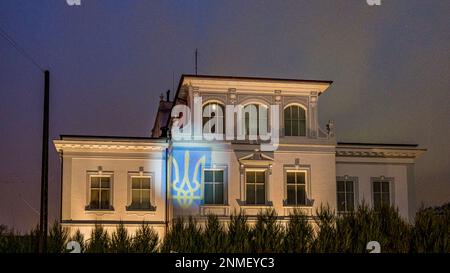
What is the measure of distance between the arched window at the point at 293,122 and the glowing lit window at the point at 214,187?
3.47m

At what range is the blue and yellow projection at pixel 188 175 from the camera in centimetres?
3309

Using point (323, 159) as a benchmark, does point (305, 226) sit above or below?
below

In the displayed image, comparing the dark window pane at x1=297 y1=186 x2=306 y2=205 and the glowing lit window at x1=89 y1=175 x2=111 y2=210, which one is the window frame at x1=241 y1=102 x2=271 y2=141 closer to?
the dark window pane at x1=297 y1=186 x2=306 y2=205

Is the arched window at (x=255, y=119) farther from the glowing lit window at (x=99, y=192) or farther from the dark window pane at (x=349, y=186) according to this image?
the glowing lit window at (x=99, y=192)

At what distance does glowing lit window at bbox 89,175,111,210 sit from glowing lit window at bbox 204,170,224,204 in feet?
14.5

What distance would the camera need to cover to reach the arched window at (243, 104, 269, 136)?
34062 mm

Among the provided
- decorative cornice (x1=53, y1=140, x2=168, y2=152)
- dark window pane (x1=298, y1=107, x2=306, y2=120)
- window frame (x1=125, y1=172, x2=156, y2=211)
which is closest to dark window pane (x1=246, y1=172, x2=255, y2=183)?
dark window pane (x1=298, y1=107, x2=306, y2=120)

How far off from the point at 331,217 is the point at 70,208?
13.8 m

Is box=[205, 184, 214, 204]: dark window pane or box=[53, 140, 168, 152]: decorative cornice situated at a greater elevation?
box=[53, 140, 168, 152]: decorative cornice
